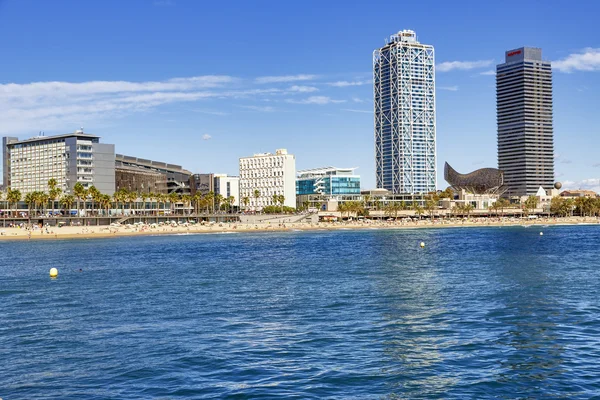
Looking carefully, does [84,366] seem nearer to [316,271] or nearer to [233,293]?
[233,293]

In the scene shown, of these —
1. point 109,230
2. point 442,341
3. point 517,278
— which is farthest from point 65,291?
point 109,230

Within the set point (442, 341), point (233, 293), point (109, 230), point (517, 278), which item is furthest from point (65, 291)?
point (109, 230)

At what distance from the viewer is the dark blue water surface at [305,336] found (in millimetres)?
23344

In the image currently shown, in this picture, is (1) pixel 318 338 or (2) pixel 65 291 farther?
(2) pixel 65 291

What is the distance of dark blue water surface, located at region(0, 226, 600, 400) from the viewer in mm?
23344

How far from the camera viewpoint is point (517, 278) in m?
54.2

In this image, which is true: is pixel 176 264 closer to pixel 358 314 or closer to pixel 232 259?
pixel 232 259

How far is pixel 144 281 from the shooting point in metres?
56.8

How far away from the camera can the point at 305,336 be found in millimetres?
31000

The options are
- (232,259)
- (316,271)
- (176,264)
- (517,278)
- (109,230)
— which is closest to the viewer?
(517,278)

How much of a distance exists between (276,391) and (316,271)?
1616 inches

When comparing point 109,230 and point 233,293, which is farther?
point 109,230

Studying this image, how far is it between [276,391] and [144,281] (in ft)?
120

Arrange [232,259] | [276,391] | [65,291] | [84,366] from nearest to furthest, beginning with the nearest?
[276,391], [84,366], [65,291], [232,259]
